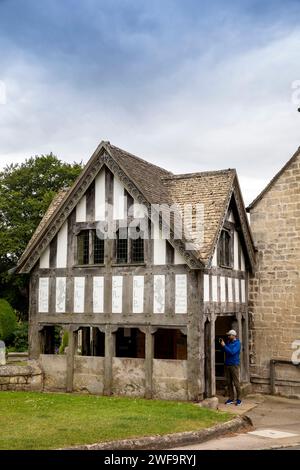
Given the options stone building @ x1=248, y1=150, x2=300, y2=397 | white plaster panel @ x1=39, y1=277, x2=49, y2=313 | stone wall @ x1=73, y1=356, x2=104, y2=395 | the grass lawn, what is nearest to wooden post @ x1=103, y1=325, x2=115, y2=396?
stone wall @ x1=73, y1=356, x2=104, y2=395

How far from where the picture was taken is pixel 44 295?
56.3 ft

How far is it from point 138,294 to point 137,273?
0.58 meters

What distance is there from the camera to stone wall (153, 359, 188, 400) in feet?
48.7

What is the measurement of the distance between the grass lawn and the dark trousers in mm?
2051

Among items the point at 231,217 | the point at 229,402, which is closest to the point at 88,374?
the point at 229,402

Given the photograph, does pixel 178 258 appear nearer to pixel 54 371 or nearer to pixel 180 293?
pixel 180 293

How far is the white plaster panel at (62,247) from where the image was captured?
17.1 m

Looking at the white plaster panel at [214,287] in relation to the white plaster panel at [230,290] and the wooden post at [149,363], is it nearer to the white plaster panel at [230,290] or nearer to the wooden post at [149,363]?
the white plaster panel at [230,290]

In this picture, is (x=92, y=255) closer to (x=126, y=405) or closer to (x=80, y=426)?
(x=126, y=405)

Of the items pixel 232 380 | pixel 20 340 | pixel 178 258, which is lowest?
pixel 232 380

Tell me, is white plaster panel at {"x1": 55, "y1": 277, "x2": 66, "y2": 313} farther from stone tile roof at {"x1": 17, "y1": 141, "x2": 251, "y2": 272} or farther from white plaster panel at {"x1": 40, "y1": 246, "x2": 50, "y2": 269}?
stone tile roof at {"x1": 17, "y1": 141, "x2": 251, "y2": 272}

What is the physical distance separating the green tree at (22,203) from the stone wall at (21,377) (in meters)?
24.1

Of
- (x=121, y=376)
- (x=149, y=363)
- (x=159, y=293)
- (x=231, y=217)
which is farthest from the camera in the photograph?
(x=231, y=217)
